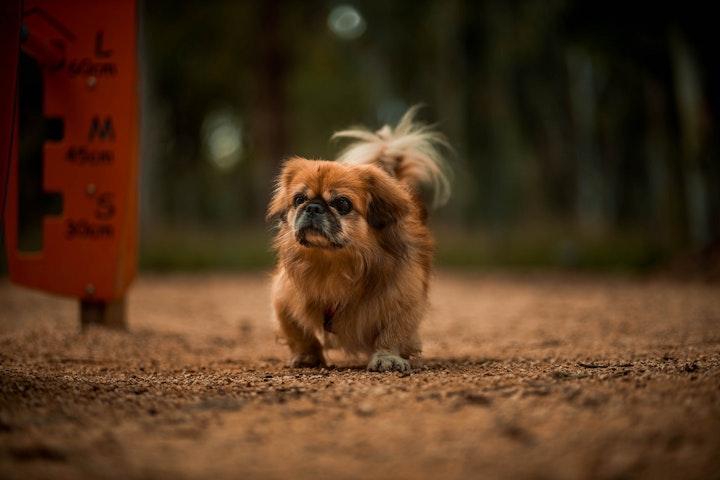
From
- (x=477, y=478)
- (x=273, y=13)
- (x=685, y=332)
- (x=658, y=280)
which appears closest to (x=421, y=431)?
(x=477, y=478)

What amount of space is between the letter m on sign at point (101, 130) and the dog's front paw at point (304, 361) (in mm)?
2639

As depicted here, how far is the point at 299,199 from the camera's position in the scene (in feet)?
14.2

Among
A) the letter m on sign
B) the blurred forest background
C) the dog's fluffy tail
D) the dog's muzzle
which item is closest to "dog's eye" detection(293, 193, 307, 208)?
the dog's muzzle

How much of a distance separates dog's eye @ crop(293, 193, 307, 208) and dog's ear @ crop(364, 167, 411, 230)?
1.33ft

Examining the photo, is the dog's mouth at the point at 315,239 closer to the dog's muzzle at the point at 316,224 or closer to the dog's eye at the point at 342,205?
the dog's muzzle at the point at 316,224

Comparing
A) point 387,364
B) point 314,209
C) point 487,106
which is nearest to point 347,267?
point 314,209

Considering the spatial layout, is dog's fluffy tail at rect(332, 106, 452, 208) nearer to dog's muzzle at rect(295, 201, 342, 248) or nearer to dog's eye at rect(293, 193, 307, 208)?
dog's eye at rect(293, 193, 307, 208)

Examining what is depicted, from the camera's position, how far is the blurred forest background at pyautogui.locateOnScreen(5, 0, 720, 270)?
40.8 feet

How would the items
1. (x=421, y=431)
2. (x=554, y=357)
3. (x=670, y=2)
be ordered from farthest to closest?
1. (x=670, y=2)
2. (x=554, y=357)
3. (x=421, y=431)

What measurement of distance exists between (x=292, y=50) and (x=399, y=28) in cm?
406

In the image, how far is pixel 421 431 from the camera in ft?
8.14

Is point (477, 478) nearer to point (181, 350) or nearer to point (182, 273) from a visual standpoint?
point (181, 350)

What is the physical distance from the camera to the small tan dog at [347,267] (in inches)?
164

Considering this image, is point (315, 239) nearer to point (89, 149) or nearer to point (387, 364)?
point (387, 364)
